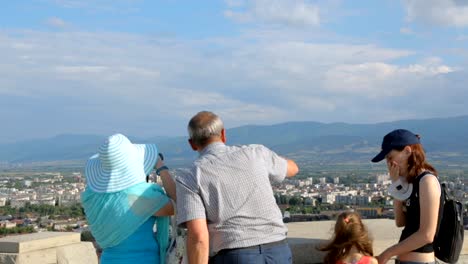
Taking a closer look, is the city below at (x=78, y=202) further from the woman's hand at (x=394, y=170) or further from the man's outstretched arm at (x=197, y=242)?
the man's outstretched arm at (x=197, y=242)

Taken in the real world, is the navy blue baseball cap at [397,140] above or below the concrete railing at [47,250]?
above

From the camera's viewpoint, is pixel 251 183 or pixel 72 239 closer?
pixel 251 183

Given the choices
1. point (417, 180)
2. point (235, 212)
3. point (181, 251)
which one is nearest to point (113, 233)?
point (181, 251)

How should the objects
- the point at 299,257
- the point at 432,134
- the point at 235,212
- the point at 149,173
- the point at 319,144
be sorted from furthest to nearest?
the point at 432,134, the point at 319,144, the point at 299,257, the point at 149,173, the point at 235,212

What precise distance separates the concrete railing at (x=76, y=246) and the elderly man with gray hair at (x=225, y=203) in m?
1.39

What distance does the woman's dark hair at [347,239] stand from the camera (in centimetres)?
367

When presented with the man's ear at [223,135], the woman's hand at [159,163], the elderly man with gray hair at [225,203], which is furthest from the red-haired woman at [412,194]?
the woman's hand at [159,163]

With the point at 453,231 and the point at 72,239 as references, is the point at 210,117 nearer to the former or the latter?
the point at 453,231

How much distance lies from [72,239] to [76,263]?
0.19 metres

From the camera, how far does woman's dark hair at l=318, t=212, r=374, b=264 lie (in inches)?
144

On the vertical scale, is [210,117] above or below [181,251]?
above

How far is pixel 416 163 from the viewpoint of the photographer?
3623mm

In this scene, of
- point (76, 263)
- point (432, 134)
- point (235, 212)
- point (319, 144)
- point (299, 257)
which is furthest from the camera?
point (432, 134)

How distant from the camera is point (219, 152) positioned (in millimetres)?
3486
